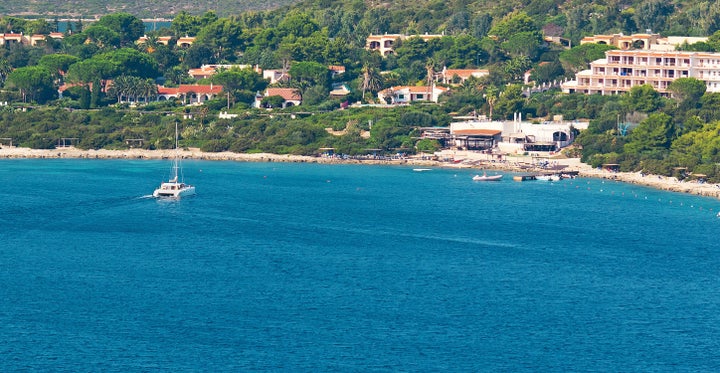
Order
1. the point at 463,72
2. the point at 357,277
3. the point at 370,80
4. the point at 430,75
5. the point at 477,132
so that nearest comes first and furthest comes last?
the point at 357,277 < the point at 477,132 < the point at 370,80 < the point at 430,75 < the point at 463,72

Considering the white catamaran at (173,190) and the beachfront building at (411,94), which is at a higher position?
the beachfront building at (411,94)

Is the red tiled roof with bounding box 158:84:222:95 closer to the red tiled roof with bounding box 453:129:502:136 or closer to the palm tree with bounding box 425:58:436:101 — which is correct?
the palm tree with bounding box 425:58:436:101

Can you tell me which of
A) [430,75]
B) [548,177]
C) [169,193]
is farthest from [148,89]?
[548,177]

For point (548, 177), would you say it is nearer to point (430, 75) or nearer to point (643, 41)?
point (430, 75)

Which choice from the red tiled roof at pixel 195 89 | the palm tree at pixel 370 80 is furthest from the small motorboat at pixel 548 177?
the red tiled roof at pixel 195 89

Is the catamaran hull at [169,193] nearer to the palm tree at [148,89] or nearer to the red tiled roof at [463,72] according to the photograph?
the palm tree at [148,89]

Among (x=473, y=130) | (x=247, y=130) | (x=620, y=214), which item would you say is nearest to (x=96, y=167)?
(x=247, y=130)
